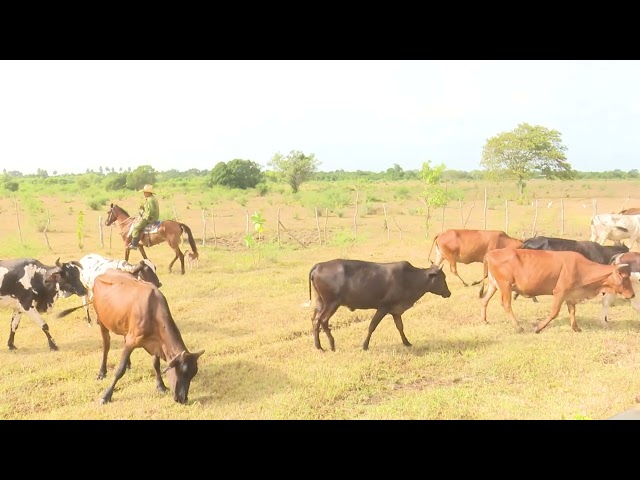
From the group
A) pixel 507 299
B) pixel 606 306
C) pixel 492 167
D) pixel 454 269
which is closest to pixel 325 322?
pixel 507 299

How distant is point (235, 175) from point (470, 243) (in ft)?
148

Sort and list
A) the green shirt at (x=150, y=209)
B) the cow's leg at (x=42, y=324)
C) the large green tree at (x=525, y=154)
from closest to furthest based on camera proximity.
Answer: the cow's leg at (x=42, y=324)
the green shirt at (x=150, y=209)
the large green tree at (x=525, y=154)

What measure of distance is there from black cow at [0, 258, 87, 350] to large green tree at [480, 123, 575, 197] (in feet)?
138

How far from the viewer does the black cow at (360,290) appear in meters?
7.92

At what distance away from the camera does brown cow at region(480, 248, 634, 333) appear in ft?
27.8

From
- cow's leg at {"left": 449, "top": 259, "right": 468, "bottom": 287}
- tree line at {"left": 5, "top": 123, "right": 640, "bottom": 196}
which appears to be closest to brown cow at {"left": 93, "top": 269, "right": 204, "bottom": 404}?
cow's leg at {"left": 449, "top": 259, "right": 468, "bottom": 287}

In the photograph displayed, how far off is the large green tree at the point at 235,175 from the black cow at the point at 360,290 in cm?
4704

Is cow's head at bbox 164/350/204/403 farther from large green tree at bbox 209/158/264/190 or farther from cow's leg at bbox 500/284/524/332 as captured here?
large green tree at bbox 209/158/264/190

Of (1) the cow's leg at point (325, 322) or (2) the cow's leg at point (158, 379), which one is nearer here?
(2) the cow's leg at point (158, 379)

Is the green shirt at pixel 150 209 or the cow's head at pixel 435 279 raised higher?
the green shirt at pixel 150 209

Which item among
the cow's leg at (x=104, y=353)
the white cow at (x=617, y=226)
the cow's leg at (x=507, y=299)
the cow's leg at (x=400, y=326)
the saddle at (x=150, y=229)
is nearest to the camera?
the cow's leg at (x=104, y=353)

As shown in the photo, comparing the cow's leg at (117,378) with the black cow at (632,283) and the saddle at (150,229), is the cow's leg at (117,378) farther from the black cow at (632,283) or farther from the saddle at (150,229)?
the saddle at (150,229)

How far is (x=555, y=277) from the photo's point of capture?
8680 millimetres

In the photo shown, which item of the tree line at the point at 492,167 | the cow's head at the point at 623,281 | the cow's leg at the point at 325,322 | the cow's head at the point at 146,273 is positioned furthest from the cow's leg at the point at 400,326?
the tree line at the point at 492,167
